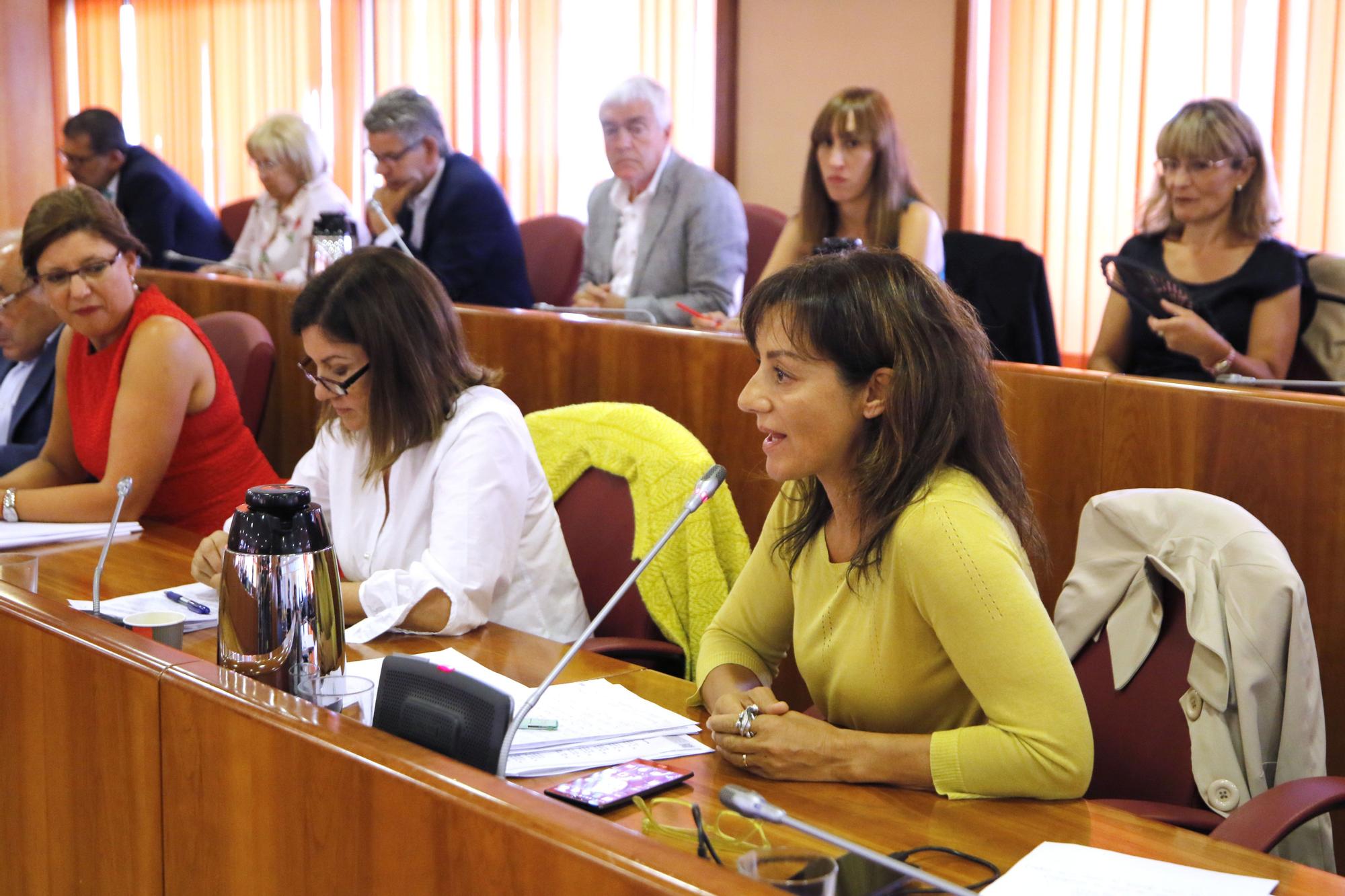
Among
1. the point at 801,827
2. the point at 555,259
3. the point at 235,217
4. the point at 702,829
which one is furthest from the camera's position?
the point at 235,217

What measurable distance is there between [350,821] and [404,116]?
Answer: 3.29m

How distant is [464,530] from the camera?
1.99m

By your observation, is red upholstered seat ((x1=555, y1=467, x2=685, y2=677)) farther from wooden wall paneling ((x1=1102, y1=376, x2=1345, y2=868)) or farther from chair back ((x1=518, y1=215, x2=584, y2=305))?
chair back ((x1=518, y1=215, x2=584, y2=305))

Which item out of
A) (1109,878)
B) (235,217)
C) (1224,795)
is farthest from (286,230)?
(1109,878)

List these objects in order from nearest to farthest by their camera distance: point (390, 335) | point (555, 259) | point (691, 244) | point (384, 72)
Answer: point (390, 335) < point (691, 244) < point (555, 259) < point (384, 72)

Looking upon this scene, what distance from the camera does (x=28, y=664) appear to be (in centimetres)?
135

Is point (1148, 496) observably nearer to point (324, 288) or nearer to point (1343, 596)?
point (1343, 596)

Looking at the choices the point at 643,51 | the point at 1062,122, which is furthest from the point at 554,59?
the point at 1062,122

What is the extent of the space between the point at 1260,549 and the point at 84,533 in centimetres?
197

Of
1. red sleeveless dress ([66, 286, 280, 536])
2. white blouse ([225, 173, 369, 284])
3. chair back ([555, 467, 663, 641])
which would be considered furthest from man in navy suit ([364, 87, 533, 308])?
chair back ([555, 467, 663, 641])

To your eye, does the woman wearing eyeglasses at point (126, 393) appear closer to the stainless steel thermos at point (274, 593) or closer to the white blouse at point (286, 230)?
the stainless steel thermos at point (274, 593)

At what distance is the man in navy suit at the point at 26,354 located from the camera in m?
3.11

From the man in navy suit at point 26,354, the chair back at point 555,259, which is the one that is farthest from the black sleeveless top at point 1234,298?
the man in navy suit at point 26,354

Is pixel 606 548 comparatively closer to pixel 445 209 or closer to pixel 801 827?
pixel 801 827
